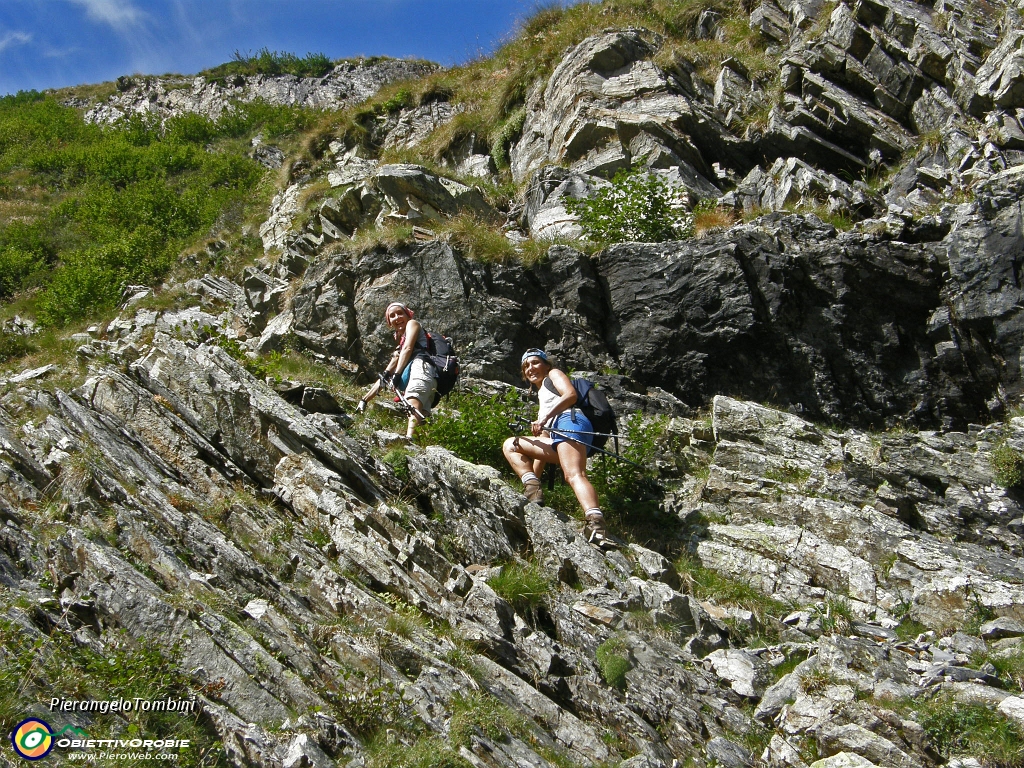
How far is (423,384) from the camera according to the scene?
1002cm

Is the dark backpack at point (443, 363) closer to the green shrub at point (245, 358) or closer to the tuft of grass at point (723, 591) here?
the green shrub at point (245, 358)

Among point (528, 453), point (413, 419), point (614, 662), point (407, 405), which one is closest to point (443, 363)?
point (407, 405)

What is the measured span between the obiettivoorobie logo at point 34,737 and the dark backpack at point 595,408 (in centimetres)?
550

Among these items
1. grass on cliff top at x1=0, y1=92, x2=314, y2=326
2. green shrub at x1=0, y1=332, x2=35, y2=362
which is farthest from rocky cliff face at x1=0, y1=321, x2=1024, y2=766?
grass on cliff top at x1=0, y1=92, x2=314, y2=326

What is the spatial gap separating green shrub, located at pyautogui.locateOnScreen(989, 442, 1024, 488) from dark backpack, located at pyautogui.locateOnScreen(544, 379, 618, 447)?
14.1ft

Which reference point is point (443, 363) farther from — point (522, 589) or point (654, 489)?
point (522, 589)

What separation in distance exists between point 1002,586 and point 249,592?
6662mm

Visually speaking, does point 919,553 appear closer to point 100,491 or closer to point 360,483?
point 360,483

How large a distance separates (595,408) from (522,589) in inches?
99.1

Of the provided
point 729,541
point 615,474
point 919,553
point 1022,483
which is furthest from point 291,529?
point 1022,483

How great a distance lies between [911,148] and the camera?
1424cm

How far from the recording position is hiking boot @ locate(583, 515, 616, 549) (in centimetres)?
759

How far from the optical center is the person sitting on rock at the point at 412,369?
32.7 feet

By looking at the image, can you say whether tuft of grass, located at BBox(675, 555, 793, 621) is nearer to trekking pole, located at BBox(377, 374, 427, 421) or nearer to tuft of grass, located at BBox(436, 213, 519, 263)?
trekking pole, located at BBox(377, 374, 427, 421)
